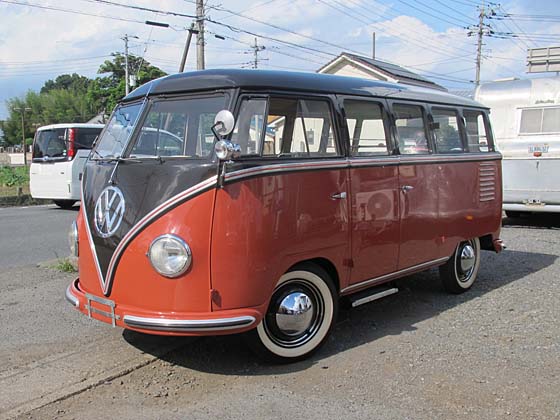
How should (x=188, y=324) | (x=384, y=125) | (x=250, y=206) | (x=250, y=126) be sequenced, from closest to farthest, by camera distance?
(x=188, y=324) < (x=250, y=206) < (x=250, y=126) < (x=384, y=125)

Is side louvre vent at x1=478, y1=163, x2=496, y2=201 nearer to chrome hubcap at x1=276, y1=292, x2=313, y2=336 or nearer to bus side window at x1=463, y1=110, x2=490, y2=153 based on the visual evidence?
bus side window at x1=463, y1=110, x2=490, y2=153

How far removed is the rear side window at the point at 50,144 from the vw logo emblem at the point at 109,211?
36.3 feet

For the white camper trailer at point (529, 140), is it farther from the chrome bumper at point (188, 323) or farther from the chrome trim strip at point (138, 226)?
the chrome trim strip at point (138, 226)

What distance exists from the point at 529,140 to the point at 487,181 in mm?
5428

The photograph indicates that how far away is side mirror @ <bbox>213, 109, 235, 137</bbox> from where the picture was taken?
378 cm

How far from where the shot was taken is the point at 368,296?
511 cm

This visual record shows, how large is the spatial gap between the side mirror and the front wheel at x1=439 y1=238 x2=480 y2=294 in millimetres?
3545

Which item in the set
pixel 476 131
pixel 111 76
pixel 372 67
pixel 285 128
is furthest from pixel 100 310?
pixel 111 76

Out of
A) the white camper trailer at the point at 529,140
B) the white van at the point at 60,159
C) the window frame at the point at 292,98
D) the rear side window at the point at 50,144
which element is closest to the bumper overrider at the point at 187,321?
the window frame at the point at 292,98

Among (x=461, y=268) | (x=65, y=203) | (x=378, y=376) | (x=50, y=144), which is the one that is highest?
(x=50, y=144)

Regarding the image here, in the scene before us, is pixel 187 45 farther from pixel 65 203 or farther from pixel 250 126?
pixel 250 126

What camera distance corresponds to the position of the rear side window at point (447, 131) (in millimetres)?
5969

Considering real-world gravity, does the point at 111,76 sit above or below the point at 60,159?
above

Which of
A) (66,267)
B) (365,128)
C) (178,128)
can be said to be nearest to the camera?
(178,128)
